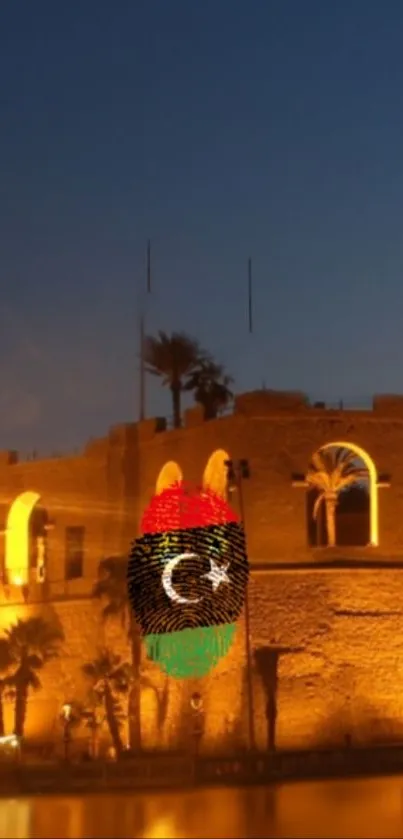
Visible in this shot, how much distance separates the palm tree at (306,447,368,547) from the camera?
128 ft

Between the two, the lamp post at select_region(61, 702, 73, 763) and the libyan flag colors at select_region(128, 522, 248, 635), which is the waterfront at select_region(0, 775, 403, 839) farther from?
the lamp post at select_region(61, 702, 73, 763)

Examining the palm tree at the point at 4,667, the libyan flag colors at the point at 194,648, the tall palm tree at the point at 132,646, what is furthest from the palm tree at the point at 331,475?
the palm tree at the point at 4,667

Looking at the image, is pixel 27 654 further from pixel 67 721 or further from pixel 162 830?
pixel 162 830

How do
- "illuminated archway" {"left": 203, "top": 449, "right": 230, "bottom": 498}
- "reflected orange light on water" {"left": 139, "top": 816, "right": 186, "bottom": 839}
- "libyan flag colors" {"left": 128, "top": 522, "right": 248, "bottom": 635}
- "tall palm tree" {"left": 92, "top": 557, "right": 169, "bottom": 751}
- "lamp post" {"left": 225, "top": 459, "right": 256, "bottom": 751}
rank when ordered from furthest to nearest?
"illuminated archway" {"left": 203, "top": 449, "right": 230, "bottom": 498} → "tall palm tree" {"left": 92, "top": 557, "right": 169, "bottom": 751} → "libyan flag colors" {"left": 128, "top": 522, "right": 248, "bottom": 635} → "lamp post" {"left": 225, "top": 459, "right": 256, "bottom": 751} → "reflected orange light on water" {"left": 139, "top": 816, "right": 186, "bottom": 839}

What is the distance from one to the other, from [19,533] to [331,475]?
40.2ft

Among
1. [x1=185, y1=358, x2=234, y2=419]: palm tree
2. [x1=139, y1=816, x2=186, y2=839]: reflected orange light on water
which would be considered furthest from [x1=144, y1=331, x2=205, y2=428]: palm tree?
[x1=139, y1=816, x2=186, y2=839]: reflected orange light on water

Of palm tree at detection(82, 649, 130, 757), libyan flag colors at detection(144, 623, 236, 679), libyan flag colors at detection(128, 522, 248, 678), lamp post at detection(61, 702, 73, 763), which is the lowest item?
lamp post at detection(61, 702, 73, 763)

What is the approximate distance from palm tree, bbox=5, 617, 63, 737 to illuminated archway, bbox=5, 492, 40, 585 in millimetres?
3306

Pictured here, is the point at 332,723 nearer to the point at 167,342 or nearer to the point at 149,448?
the point at 149,448

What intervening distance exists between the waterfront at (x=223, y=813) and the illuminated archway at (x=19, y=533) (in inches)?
636

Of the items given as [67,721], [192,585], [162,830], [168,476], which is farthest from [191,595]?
[162,830]

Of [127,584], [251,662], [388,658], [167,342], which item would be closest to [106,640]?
[127,584]

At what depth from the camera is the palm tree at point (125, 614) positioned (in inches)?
1547

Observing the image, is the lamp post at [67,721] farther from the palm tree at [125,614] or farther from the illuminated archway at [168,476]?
the illuminated archway at [168,476]
